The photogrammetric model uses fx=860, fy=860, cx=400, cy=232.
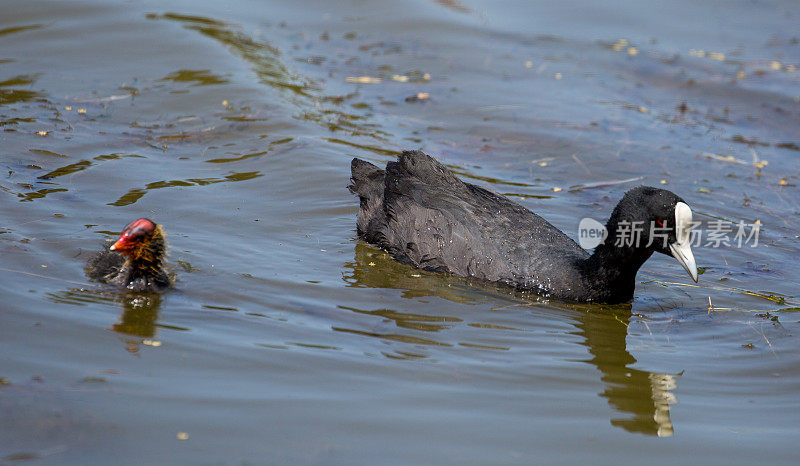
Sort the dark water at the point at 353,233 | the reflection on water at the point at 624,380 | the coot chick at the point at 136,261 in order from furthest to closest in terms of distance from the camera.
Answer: the coot chick at the point at 136,261, the reflection on water at the point at 624,380, the dark water at the point at 353,233

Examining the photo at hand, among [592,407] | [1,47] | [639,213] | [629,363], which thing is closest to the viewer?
[592,407]

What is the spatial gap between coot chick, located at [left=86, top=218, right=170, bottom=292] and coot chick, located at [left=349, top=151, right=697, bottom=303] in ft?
5.18

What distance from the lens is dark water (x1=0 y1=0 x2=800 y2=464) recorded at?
3.38 metres

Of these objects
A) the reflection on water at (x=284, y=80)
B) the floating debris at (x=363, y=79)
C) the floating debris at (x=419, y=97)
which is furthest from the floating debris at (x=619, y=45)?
the reflection on water at (x=284, y=80)

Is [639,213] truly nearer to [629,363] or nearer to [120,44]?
[629,363]

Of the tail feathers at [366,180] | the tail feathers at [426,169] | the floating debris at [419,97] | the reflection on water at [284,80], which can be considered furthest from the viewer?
the floating debris at [419,97]

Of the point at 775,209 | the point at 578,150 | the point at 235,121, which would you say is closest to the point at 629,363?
the point at 775,209

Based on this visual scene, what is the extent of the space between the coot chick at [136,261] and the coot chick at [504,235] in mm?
1580

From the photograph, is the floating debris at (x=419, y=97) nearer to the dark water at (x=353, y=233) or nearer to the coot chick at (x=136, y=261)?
the dark water at (x=353, y=233)

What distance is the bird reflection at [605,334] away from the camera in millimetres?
3727

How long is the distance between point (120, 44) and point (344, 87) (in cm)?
250

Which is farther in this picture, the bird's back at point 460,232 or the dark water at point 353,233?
the bird's back at point 460,232

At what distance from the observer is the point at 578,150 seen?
26.0ft

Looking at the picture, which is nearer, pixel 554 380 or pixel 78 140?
pixel 554 380
